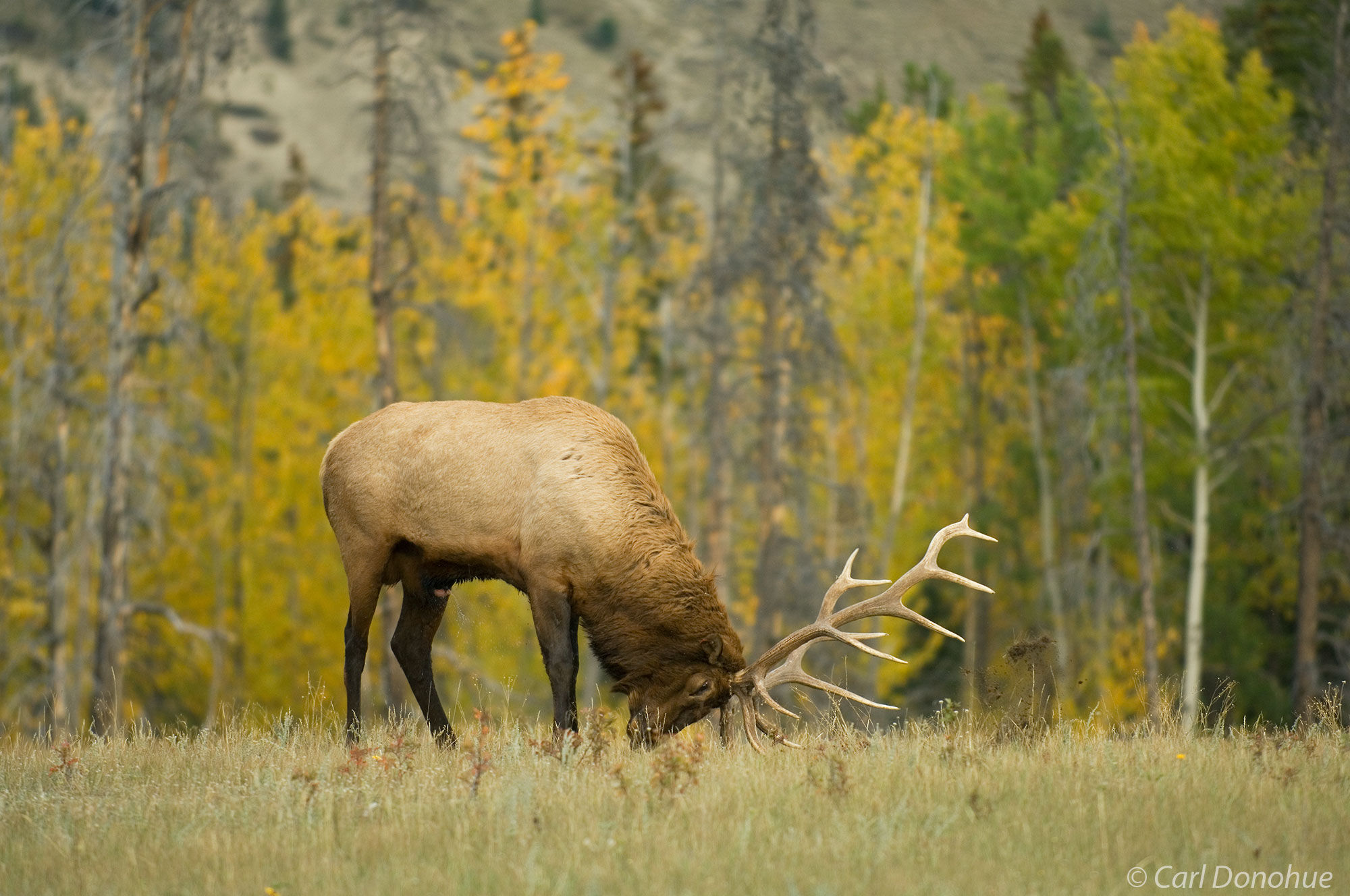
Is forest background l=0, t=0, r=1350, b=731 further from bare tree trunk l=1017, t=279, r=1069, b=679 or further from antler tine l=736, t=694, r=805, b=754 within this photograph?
antler tine l=736, t=694, r=805, b=754

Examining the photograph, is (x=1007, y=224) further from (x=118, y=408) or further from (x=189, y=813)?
(x=189, y=813)

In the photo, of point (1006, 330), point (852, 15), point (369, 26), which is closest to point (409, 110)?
point (369, 26)

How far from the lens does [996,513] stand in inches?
1229

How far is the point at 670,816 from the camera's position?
517cm

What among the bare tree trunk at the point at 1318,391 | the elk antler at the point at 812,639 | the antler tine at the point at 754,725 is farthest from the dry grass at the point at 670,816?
the bare tree trunk at the point at 1318,391

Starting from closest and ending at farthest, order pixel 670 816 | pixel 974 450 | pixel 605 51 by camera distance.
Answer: pixel 670 816 → pixel 974 450 → pixel 605 51

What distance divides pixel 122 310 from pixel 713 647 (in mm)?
10067

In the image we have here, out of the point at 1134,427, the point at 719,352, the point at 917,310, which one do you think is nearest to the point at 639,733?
the point at 1134,427

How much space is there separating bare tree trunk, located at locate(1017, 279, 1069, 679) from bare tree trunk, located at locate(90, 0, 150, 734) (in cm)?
1973

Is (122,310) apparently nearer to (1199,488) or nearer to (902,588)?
(902,588)

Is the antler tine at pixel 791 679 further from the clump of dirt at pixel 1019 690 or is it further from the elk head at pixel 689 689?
the clump of dirt at pixel 1019 690

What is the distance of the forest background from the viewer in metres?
16.3

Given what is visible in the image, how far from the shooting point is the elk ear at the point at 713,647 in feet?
23.8

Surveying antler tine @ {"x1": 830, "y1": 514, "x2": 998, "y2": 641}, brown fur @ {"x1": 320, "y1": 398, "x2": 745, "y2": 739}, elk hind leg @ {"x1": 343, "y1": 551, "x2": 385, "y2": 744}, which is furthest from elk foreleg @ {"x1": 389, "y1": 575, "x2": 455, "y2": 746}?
antler tine @ {"x1": 830, "y1": 514, "x2": 998, "y2": 641}
